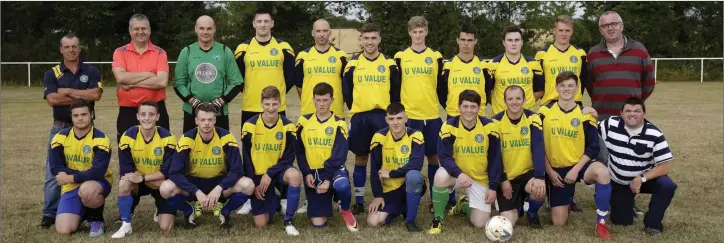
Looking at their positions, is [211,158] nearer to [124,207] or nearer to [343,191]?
[124,207]

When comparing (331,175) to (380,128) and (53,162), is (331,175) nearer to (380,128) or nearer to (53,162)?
(380,128)

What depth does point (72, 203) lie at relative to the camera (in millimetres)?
4367

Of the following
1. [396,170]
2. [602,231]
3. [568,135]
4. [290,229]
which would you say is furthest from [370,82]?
[602,231]

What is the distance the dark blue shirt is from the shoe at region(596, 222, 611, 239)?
3.89 metres

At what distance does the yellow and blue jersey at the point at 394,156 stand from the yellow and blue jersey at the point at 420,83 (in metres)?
0.61

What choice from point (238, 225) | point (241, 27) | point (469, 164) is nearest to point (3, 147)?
point (238, 225)

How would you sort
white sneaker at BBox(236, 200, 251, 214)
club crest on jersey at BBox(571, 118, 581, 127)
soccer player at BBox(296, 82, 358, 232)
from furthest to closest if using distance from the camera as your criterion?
white sneaker at BBox(236, 200, 251, 214)
club crest on jersey at BBox(571, 118, 581, 127)
soccer player at BBox(296, 82, 358, 232)

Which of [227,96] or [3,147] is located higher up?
[227,96]

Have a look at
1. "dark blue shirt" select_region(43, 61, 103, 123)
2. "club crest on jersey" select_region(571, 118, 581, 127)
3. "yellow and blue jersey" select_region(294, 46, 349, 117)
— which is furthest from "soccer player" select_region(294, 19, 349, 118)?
"club crest on jersey" select_region(571, 118, 581, 127)

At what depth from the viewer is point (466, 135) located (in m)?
4.55

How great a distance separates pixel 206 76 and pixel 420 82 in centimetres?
176

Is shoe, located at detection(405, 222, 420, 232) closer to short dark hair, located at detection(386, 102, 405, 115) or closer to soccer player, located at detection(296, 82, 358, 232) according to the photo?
soccer player, located at detection(296, 82, 358, 232)

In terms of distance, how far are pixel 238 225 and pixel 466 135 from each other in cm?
179

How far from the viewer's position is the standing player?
5.25m
